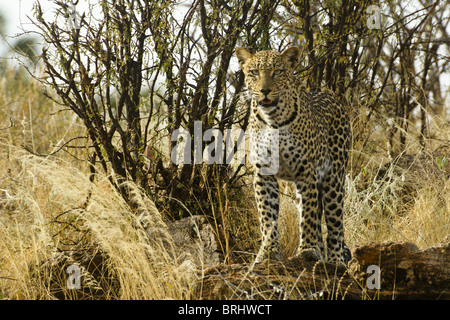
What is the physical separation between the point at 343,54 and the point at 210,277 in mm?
4688

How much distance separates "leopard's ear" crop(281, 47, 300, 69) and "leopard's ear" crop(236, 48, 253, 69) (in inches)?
12.8

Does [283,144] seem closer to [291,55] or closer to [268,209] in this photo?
[268,209]

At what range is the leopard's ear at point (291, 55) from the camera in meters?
5.80

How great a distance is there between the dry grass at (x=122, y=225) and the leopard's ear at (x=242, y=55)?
1.36 m

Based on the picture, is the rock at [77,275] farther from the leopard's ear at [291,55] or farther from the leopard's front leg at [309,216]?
the leopard's ear at [291,55]

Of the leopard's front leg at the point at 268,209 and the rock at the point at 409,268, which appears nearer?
the rock at the point at 409,268

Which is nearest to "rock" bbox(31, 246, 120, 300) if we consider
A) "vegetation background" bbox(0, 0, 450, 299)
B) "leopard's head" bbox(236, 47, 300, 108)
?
"vegetation background" bbox(0, 0, 450, 299)

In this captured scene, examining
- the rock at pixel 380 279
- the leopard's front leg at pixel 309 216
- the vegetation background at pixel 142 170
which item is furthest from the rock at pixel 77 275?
the leopard's front leg at pixel 309 216

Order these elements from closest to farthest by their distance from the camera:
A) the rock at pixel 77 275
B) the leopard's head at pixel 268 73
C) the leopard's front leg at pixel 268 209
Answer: the rock at pixel 77 275 < the leopard's head at pixel 268 73 < the leopard's front leg at pixel 268 209

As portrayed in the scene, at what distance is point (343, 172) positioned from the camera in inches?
264

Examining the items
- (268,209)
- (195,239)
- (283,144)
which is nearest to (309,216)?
(268,209)

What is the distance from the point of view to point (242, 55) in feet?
19.4

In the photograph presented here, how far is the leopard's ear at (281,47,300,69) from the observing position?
580 centimetres
